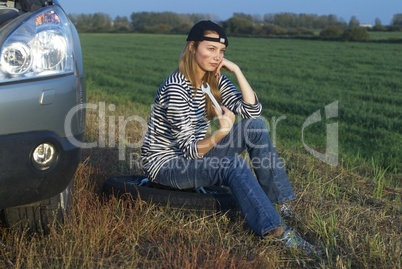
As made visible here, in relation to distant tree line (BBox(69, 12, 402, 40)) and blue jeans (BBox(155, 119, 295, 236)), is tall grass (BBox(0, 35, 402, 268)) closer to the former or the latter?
blue jeans (BBox(155, 119, 295, 236))

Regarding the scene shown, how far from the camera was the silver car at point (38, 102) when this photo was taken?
9.20 feet

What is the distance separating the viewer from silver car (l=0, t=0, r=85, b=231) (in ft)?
9.20

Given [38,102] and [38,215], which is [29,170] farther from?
[38,215]

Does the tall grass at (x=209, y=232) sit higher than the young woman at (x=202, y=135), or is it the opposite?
the young woman at (x=202, y=135)

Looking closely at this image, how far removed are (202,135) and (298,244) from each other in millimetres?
1090

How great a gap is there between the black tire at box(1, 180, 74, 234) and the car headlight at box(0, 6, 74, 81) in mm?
704

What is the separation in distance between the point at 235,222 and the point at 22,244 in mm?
1203

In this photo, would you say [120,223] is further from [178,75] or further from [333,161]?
[333,161]

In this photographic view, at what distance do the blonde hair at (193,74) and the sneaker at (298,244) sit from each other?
1.05 m

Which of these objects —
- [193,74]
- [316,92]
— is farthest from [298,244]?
[316,92]

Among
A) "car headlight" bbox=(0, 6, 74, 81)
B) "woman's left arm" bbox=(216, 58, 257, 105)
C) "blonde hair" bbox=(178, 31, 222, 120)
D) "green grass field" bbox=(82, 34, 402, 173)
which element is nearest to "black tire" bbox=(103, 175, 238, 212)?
"blonde hair" bbox=(178, 31, 222, 120)

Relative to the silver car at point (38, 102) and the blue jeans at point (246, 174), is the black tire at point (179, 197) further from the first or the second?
the silver car at point (38, 102)

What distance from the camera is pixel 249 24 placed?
63.1 meters

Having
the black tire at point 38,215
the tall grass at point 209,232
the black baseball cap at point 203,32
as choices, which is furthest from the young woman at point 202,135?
the black tire at point 38,215
